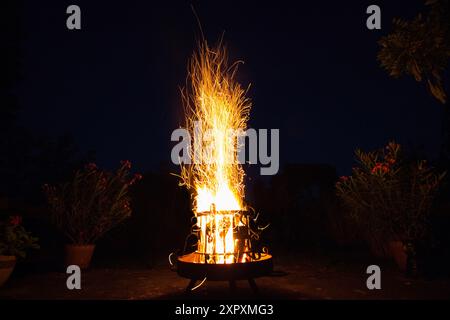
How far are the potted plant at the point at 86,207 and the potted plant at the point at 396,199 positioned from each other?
447 cm

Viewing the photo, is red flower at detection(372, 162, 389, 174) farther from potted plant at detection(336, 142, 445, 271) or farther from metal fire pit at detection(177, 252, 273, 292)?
metal fire pit at detection(177, 252, 273, 292)

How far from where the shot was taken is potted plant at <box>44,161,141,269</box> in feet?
26.9

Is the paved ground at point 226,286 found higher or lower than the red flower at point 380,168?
lower

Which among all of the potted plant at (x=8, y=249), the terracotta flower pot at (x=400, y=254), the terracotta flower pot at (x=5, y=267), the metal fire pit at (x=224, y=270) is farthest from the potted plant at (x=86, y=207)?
the terracotta flower pot at (x=400, y=254)

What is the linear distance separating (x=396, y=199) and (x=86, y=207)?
5675mm

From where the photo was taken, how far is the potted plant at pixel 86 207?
819 centimetres

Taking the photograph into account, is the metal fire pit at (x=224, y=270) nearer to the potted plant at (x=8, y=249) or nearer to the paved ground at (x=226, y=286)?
the paved ground at (x=226, y=286)

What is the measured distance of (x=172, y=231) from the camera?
11.9m

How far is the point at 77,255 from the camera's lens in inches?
317

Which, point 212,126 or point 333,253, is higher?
point 212,126

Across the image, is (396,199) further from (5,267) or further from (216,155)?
(5,267)
